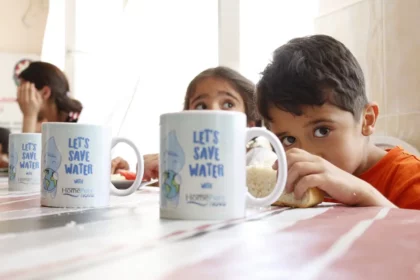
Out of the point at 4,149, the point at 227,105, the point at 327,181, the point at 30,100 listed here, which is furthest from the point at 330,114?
the point at 4,149

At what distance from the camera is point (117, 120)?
2.37 meters

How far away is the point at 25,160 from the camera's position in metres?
0.84

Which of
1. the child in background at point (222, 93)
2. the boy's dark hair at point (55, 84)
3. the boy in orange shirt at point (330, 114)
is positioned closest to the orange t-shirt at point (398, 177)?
the boy in orange shirt at point (330, 114)

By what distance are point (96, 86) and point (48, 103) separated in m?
0.51

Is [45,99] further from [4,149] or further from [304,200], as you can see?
[304,200]

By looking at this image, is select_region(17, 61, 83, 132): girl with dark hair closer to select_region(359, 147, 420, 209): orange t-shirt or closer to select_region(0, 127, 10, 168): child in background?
select_region(0, 127, 10, 168): child in background

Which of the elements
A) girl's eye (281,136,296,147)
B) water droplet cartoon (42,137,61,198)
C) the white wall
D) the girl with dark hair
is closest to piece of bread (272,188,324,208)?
water droplet cartoon (42,137,61,198)

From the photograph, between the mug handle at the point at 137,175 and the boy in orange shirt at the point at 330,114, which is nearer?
the mug handle at the point at 137,175

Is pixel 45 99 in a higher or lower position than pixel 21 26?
lower

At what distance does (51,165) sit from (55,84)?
1.90 metres

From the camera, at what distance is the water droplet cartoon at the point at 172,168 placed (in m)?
0.43

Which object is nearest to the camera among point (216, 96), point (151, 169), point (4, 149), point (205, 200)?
point (205, 200)

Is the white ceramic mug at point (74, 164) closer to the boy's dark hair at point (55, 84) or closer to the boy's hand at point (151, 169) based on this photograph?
the boy's hand at point (151, 169)

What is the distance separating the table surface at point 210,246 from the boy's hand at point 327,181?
12 centimetres
